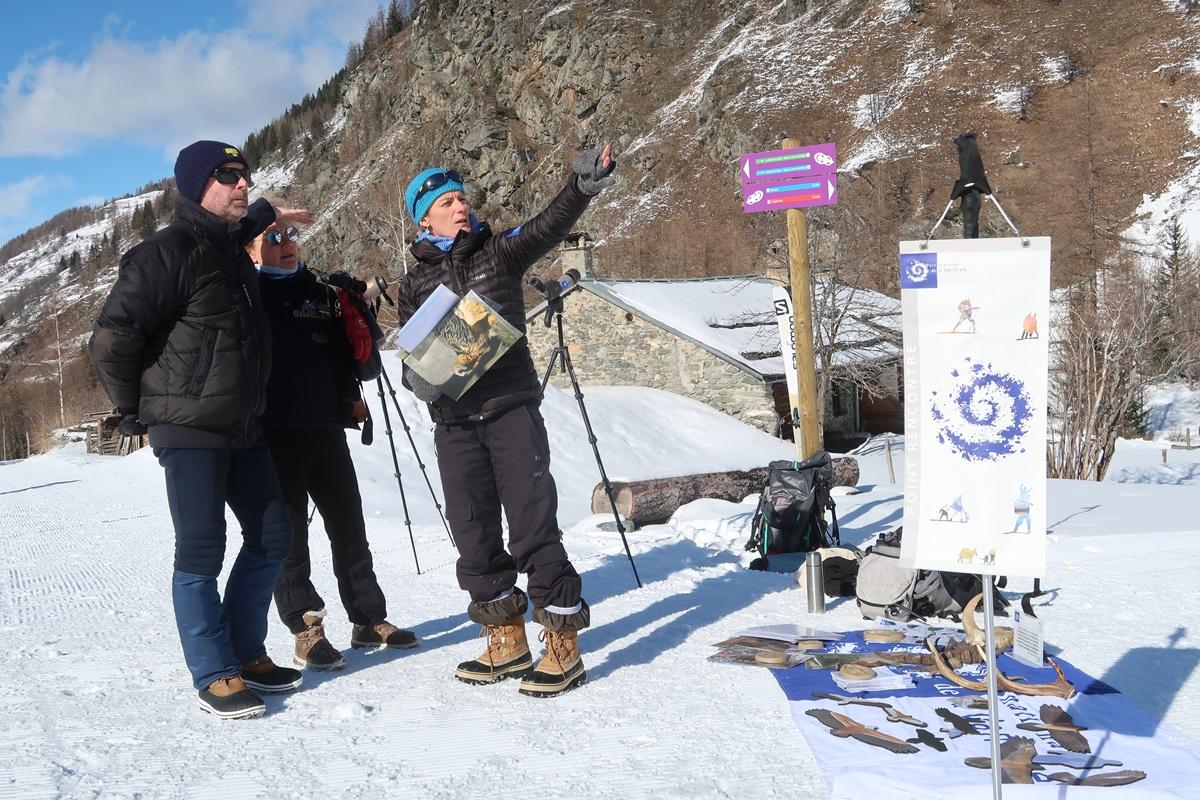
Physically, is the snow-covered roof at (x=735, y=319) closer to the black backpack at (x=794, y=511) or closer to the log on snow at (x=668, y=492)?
the log on snow at (x=668, y=492)

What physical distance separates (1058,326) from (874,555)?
15.6 metres

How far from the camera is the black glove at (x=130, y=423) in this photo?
3376 mm

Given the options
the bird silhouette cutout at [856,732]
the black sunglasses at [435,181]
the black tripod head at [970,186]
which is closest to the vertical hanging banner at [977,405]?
the black tripod head at [970,186]

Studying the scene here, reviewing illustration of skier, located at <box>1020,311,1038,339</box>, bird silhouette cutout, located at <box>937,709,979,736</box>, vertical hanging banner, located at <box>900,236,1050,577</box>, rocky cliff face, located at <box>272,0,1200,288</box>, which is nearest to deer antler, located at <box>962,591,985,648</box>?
bird silhouette cutout, located at <box>937,709,979,736</box>

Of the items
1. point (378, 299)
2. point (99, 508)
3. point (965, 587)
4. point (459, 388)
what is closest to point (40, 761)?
point (459, 388)

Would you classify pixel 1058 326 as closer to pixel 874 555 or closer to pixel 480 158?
pixel 874 555

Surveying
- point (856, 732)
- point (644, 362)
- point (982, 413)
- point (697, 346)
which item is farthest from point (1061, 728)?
point (644, 362)

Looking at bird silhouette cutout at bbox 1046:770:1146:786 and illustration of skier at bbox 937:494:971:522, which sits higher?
illustration of skier at bbox 937:494:971:522

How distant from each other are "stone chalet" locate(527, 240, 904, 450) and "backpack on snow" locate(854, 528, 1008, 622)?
1861 cm

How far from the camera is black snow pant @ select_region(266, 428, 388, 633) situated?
420 cm

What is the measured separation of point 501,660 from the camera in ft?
13.1

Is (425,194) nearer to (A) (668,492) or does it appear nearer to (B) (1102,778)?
(B) (1102,778)

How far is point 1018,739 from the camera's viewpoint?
3150 mm

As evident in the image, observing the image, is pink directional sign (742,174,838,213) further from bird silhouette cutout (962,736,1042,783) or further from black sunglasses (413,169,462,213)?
bird silhouette cutout (962,736,1042,783)
